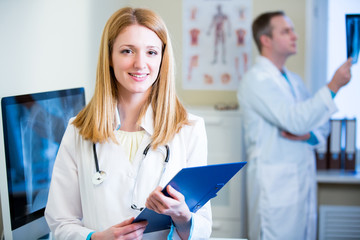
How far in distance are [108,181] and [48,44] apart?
96cm

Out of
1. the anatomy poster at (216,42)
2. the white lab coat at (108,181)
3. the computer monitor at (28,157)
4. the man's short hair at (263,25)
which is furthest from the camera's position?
the anatomy poster at (216,42)

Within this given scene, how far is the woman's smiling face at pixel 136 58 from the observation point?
4.03 feet

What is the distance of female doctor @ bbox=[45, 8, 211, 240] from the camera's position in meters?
1.22

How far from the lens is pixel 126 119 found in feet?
4.38

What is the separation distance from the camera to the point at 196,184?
1042mm

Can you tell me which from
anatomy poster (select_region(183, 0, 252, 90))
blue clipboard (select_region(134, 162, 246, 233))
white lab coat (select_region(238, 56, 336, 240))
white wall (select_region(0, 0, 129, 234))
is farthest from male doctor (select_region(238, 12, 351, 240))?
blue clipboard (select_region(134, 162, 246, 233))

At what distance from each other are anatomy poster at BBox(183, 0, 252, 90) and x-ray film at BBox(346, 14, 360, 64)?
1036 millimetres

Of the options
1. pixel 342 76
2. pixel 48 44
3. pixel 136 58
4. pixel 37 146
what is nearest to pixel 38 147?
pixel 37 146

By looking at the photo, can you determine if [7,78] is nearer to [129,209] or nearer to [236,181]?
[129,209]

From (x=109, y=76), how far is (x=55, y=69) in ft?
2.74

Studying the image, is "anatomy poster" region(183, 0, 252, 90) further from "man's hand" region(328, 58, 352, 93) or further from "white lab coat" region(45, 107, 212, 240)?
"white lab coat" region(45, 107, 212, 240)

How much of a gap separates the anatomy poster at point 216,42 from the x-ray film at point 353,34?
1036mm

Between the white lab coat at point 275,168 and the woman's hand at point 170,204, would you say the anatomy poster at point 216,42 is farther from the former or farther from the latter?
the woman's hand at point 170,204

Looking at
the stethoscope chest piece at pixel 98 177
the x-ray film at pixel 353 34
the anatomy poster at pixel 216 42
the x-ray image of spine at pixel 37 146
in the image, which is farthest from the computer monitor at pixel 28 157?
the anatomy poster at pixel 216 42
